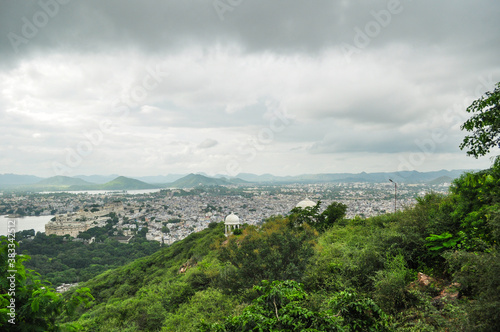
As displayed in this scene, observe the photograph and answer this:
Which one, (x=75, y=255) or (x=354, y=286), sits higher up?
(x=354, y=286)

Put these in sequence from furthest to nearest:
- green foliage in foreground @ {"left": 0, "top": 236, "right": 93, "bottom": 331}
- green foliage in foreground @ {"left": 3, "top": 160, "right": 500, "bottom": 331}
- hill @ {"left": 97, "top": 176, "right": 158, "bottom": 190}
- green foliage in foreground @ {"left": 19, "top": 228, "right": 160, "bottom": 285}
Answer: hill @ {"left": 97, "top": 176, "right": 158, "bottom": 190}, green foliage in foreground @ {"left": 19, "top": 228, "right": 160, "bottom": 285}, green foliage in foreground @ {"left": 3, "top": 160, "right": 500, "bottom": 331}, green foliage in foreground @ {"left": 0, "top": 236, "right": 93, "bottom": 331}

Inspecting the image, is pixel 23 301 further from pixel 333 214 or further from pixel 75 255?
pixel 75 255

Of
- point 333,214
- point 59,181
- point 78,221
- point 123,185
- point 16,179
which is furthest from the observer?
point 123,185

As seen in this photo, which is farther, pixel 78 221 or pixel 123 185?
pixel 123 185

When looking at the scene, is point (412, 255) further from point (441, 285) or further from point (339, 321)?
point (339, 321)

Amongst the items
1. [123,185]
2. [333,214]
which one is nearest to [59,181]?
[123,185]

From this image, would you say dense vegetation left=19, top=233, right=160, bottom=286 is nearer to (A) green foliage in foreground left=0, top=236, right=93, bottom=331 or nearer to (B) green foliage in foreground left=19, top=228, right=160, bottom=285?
(B) green foliage in foreground left=19, top=228, right=160, bottom=285

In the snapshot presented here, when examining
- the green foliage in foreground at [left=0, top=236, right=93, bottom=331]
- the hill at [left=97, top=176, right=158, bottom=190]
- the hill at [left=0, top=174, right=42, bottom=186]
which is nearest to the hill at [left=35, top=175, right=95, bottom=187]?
the hill at [left=0, top=174, right=42, bottom=186]

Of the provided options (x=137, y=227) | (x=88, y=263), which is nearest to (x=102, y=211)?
(x=137, y=227)

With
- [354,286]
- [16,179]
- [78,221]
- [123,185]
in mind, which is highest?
[16,179]
